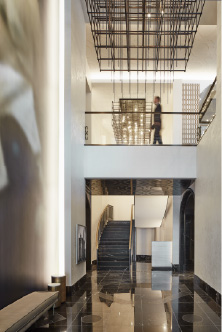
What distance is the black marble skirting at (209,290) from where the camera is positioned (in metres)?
7.44

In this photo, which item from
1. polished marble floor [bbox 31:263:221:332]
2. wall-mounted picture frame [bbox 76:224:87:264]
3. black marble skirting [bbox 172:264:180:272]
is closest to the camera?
polished marble floor [bbox 31:263:221:332]

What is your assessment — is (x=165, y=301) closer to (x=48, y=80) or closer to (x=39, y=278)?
(x=39, y=278)

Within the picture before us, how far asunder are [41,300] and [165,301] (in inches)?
121

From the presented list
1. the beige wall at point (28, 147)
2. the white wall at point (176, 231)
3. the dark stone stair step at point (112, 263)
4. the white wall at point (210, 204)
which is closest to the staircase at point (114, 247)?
the dark stone stair step at point (112, 263)

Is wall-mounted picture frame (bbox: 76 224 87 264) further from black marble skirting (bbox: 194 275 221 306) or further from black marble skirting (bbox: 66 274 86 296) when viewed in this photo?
black marble skirting (bbox: 194 275 221 306)

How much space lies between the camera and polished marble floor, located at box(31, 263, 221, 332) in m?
5.74

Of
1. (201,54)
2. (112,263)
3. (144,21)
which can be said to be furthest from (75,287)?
(201,54)

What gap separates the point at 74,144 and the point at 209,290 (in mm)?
4375

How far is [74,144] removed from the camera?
343 inches

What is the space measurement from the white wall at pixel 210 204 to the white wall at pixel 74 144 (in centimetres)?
298

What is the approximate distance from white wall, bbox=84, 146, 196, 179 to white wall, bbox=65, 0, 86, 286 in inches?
20.6

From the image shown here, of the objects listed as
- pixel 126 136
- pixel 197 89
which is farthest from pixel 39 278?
pixel 197 89

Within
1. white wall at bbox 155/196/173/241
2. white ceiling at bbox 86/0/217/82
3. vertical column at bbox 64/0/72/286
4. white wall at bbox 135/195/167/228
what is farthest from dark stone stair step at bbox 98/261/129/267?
white ceiling at bbox 86/0/217/82

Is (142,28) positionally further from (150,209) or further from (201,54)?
(150,209)
